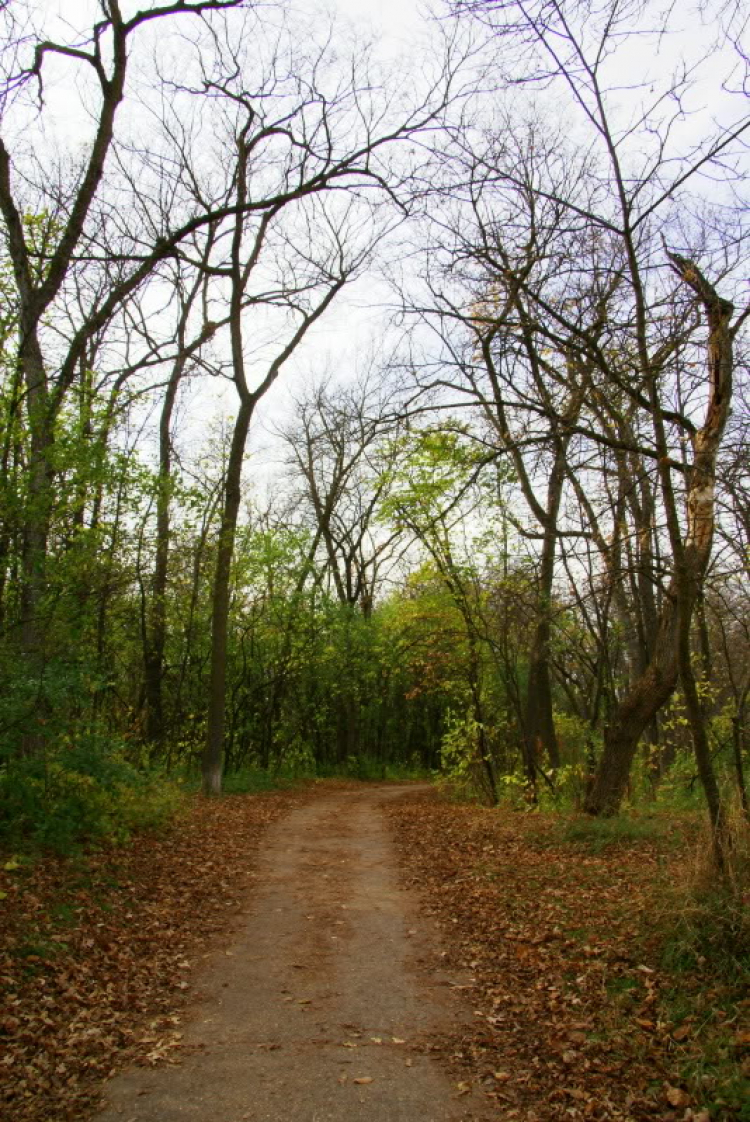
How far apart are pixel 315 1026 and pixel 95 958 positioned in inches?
74.0

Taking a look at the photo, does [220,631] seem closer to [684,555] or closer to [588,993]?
[684,555]

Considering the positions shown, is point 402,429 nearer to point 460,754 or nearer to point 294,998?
point 294,998

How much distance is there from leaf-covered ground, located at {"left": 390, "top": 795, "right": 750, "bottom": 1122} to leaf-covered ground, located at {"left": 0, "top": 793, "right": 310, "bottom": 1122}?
1903 millimetres

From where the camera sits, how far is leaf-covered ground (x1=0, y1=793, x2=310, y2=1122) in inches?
156

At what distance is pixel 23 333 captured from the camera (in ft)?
30.8

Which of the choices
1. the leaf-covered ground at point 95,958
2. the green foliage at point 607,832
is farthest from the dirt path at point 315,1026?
the green foliage at point 607,832

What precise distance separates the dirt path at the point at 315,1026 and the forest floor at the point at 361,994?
0.05 feet

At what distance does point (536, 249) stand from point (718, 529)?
3.22 m

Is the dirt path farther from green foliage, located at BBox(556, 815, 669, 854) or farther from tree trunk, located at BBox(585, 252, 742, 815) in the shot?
tree trunk, located at BBox(585, 252, 742, 815)

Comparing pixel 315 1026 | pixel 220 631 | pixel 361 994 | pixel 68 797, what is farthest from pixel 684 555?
pixel 220 631

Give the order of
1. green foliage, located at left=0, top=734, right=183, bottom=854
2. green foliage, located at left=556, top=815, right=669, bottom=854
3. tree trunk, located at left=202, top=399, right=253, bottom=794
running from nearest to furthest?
green foliage, located at left=0, top=734, right=183, bottom=854 → green foliage, located at left=556, top=815, right=669, bottom=854 → tree trunk, located at left=202, top=399, right=253, bottom=794

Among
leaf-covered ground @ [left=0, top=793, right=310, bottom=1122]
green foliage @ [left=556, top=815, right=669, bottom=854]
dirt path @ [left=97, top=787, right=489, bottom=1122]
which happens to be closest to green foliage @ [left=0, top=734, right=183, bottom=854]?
leaf-covered ground @ [left=0, top=793, right=310, bottom=1122]

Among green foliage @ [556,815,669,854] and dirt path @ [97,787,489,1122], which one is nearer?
dirt path @ [97,787,489,1122]

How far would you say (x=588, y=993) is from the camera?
464cm
